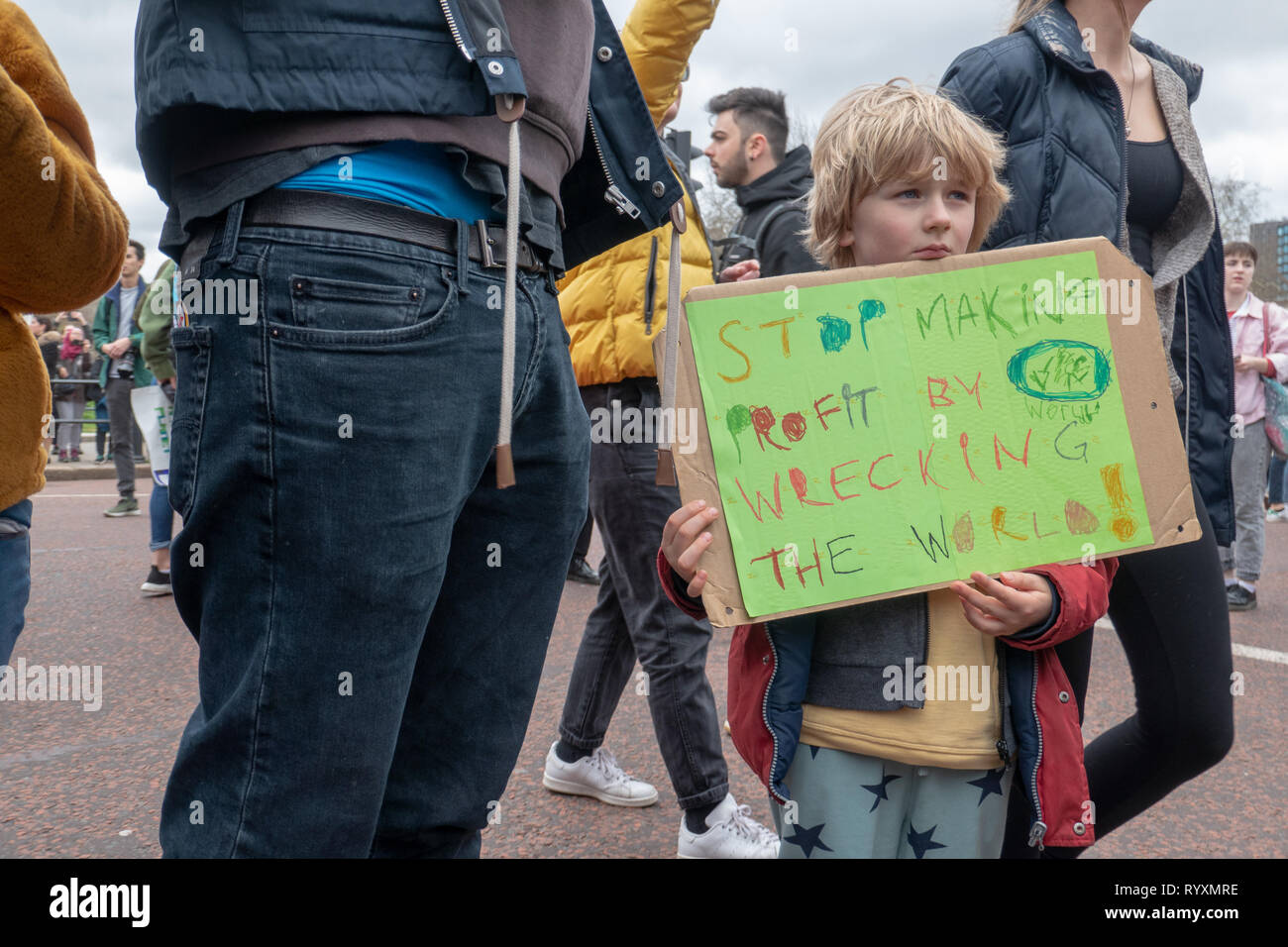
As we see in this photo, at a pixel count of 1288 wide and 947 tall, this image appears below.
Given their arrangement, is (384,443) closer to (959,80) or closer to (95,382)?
(959,80)

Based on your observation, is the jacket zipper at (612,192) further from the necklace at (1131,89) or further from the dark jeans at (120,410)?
the dark jeans at (120,410)

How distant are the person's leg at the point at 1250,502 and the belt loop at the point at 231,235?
5421mm

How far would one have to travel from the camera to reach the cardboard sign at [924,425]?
150 cm

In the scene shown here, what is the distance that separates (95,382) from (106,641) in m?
10.9

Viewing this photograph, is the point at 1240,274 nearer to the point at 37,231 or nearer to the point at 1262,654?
the point at 1262,654

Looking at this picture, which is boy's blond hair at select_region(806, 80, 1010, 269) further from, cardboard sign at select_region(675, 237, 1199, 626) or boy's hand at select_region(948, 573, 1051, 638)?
boy's hand at select_region(948, 573, 1051, 638)

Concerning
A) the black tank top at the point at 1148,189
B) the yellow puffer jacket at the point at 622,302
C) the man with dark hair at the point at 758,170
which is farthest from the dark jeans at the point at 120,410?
the black tank top at the point at 1148,189

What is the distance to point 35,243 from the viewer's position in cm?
128

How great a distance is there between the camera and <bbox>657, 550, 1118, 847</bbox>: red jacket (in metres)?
1.51

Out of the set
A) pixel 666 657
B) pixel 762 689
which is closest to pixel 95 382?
pixel 666 657

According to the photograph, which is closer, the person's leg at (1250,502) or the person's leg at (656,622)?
the person's leg at (656,622)

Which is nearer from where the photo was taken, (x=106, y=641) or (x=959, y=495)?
(x=959, y=495)
